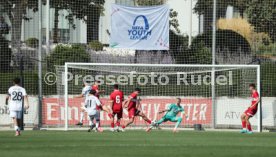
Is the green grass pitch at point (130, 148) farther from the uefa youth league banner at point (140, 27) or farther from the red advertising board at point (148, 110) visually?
the uefa youth league banner at point (140, 27)

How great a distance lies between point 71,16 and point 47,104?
486 cm

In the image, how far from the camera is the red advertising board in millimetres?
34156

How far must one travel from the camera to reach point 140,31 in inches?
1443

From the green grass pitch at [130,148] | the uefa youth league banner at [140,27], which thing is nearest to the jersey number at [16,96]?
the green grass pitch at [130,148]

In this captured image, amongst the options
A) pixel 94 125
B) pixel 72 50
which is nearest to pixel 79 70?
pixel 72 50

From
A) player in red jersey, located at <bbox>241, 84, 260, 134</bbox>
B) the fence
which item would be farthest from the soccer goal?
player in red jersey, located at <bbox>241, 84, 260, 134</bbox>

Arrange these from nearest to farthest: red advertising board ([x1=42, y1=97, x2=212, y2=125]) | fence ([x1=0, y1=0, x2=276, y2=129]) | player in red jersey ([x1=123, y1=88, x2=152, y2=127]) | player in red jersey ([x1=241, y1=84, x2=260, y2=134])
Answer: player in red jersey ([x1=241, y1=84, x2=260, y2=134]) → player in red jersey ([x1=123, y1=88, x2=152, y2=127]) → red advertising board ([x1=42, y1=97, x2=212, y2=125]) → fence ([x1=0, y1=0, x2=276, y2=129])

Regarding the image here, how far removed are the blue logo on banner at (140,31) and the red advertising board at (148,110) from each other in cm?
293

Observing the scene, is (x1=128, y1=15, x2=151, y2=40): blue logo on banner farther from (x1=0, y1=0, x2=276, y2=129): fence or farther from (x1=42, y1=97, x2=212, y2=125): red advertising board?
(x1=42, y1=97, x2=212, y2=125): red advertising board

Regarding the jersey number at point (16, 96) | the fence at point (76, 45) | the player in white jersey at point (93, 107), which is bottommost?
the player in white jersey at point (93, 107)

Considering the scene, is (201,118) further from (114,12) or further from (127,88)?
(114,12)

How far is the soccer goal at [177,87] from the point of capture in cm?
3494

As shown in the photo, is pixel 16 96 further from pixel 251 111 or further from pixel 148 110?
pixel 148 110

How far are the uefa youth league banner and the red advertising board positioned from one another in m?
2.64
